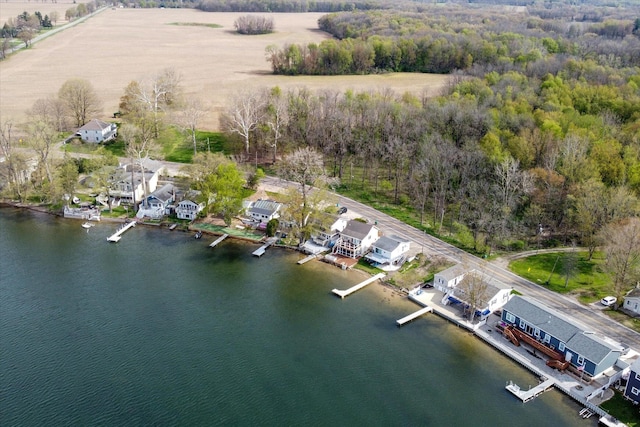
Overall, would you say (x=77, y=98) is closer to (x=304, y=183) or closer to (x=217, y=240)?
(x=217, y=240)

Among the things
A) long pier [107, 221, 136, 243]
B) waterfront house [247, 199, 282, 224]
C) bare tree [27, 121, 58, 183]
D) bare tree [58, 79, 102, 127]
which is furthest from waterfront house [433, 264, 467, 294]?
bare tree [58, 79, 102, 127]

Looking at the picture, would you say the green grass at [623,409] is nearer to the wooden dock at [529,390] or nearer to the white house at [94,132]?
the wooden dock at [529,390]

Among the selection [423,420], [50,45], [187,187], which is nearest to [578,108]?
[187,187]

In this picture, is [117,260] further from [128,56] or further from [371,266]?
[128,56]

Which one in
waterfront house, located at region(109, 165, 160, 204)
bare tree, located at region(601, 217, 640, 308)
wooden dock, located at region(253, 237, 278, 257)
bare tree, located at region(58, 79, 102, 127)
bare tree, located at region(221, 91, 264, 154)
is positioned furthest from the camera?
bare tree, located at region(58, 79, 102, 127)

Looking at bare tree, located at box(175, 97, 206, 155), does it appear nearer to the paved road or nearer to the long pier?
the long pier

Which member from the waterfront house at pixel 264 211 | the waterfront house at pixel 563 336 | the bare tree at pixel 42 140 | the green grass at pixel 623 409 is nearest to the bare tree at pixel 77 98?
the bare tree at pixel 42 140
